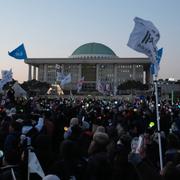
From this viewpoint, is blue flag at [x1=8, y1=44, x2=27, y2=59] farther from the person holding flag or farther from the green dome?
the green dome

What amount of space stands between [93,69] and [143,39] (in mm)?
128528

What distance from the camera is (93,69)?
135750 mm

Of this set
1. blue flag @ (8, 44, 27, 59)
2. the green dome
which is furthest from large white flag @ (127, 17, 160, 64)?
the green dome

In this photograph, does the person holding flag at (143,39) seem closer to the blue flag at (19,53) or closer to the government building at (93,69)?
the blue flag at (19,53)

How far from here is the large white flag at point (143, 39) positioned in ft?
24.1

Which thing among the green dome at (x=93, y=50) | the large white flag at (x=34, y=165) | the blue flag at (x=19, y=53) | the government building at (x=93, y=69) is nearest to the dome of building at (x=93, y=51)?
the green dome at (x=93, y=50)

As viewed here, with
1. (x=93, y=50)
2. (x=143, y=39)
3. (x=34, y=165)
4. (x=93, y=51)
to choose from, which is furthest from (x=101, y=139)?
(x=93, y=50)

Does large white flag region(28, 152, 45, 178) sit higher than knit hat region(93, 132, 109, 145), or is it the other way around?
knit hat region(93, 132, 109, 145)

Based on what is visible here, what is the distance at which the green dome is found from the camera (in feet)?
483

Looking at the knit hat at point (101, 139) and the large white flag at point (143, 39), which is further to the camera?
the large white flag at point (143, 39)

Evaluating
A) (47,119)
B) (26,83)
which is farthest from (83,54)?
(47,119)

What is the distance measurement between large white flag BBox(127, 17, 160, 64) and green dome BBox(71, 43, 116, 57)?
454 ft

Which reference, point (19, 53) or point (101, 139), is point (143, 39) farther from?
point (19, 53)

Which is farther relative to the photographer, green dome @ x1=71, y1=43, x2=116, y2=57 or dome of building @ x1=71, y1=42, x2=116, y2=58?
green dome @ x1=71, y1=43, x2=116, y2=57
